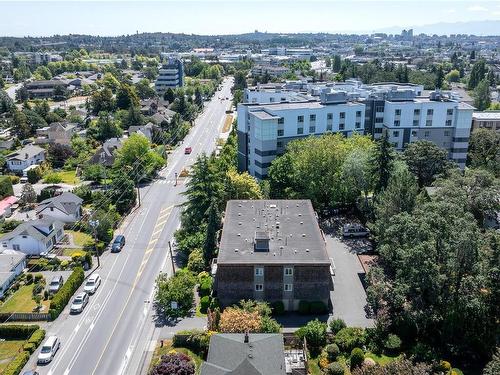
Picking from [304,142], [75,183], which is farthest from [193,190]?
[75,183]

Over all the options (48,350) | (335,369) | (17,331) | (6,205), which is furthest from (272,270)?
(6,205)

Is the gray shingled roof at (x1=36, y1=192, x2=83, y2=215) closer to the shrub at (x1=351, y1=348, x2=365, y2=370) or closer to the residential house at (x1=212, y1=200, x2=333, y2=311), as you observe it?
the residential house at (x1=212, y1=200, x2=333, y2=311)

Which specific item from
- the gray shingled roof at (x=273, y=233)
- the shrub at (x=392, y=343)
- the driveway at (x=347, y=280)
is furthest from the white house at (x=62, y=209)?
the shrub at (x=392, y=343)

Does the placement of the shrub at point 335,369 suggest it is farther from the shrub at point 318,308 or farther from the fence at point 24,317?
the fence at point 24,317

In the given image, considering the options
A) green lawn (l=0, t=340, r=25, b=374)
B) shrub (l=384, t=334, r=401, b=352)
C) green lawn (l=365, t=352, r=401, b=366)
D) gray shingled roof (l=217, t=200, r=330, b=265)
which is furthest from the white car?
shrub (l=384, t=334, r=401, b=352)

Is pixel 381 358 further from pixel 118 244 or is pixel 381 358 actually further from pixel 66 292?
pixel 118 244

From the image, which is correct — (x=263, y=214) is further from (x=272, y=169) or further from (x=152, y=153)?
(x=152, y=153)
